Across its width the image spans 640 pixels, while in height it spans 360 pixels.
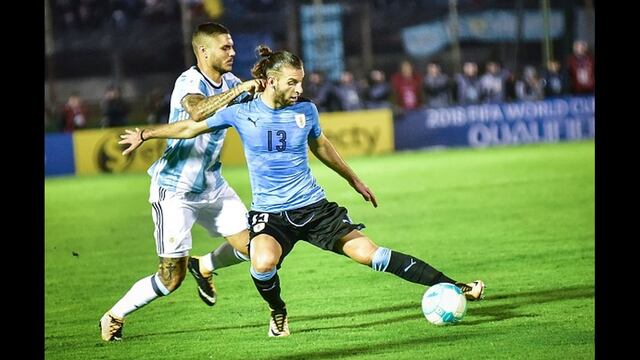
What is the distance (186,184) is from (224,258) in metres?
0.80

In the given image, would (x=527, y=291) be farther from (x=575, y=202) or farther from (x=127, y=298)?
(x=575, y=202)

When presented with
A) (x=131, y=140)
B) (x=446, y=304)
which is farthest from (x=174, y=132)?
(x=446, y=304)

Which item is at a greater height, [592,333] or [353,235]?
[353,235]

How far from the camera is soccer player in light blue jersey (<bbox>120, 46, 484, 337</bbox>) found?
6.08m

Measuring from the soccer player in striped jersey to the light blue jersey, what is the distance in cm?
18

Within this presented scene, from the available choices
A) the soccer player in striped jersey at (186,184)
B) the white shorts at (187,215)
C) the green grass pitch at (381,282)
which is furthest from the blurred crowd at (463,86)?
the soccer player in striped jersey at (186,184)

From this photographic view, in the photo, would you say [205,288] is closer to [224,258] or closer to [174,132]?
[224,258]

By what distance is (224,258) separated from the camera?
23.5 ft

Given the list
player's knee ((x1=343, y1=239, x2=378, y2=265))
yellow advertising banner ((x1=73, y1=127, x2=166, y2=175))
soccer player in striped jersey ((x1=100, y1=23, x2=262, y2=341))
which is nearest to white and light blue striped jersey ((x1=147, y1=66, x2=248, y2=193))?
soccer player in striped jersey ((x1=100, y1=23, x2=262, y2=341))

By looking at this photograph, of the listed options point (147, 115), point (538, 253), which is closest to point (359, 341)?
point (538, 253)

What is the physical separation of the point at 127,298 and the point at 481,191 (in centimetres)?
770

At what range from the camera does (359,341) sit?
6.02 meters

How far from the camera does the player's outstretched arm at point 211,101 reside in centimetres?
596

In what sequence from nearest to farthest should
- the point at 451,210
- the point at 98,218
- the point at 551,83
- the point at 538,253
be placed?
the point at 538,253, the point at 451,210, the point at 98,218, the point at 551,83
